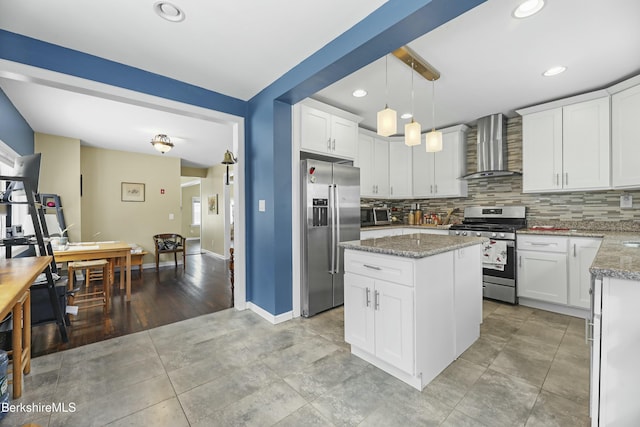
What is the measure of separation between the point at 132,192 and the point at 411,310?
592 centimetres

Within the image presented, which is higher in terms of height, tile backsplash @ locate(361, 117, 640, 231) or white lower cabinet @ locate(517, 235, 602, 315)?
tile backsplash @ locate(361, 117, 640, 231)

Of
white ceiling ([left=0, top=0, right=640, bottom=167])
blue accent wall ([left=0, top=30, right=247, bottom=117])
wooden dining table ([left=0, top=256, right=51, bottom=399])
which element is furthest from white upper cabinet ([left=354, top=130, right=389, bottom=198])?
wooden dining table ([left=0, top=256, right=51, bottom=399])

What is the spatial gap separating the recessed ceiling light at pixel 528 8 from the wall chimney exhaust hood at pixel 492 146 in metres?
2.11

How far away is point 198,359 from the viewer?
2146mm

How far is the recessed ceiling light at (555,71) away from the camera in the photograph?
2.54m

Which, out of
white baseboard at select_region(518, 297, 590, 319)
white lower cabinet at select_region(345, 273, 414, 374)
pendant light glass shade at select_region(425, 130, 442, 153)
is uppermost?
pendant light glass shade at select_region(425, 130, 442, 153)

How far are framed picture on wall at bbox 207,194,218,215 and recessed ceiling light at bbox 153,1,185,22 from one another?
18.4 ft

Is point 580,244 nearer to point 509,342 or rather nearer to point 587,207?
point 587,207

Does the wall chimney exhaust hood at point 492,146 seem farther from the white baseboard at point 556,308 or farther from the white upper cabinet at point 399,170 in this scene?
the white baseboard at point 556,308

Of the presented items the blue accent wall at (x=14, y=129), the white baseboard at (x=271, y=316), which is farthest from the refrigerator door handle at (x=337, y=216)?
the blue accent wall at (x=14, y=129)

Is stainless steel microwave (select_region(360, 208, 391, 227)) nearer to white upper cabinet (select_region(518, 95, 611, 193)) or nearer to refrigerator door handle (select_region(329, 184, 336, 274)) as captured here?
refrigerator door handle (select_region(329, 184, 336, 274))

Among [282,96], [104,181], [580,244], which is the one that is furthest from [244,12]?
[104,181]

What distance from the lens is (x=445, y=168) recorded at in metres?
4.27

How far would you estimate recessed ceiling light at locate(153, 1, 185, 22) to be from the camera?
1.74 meters
